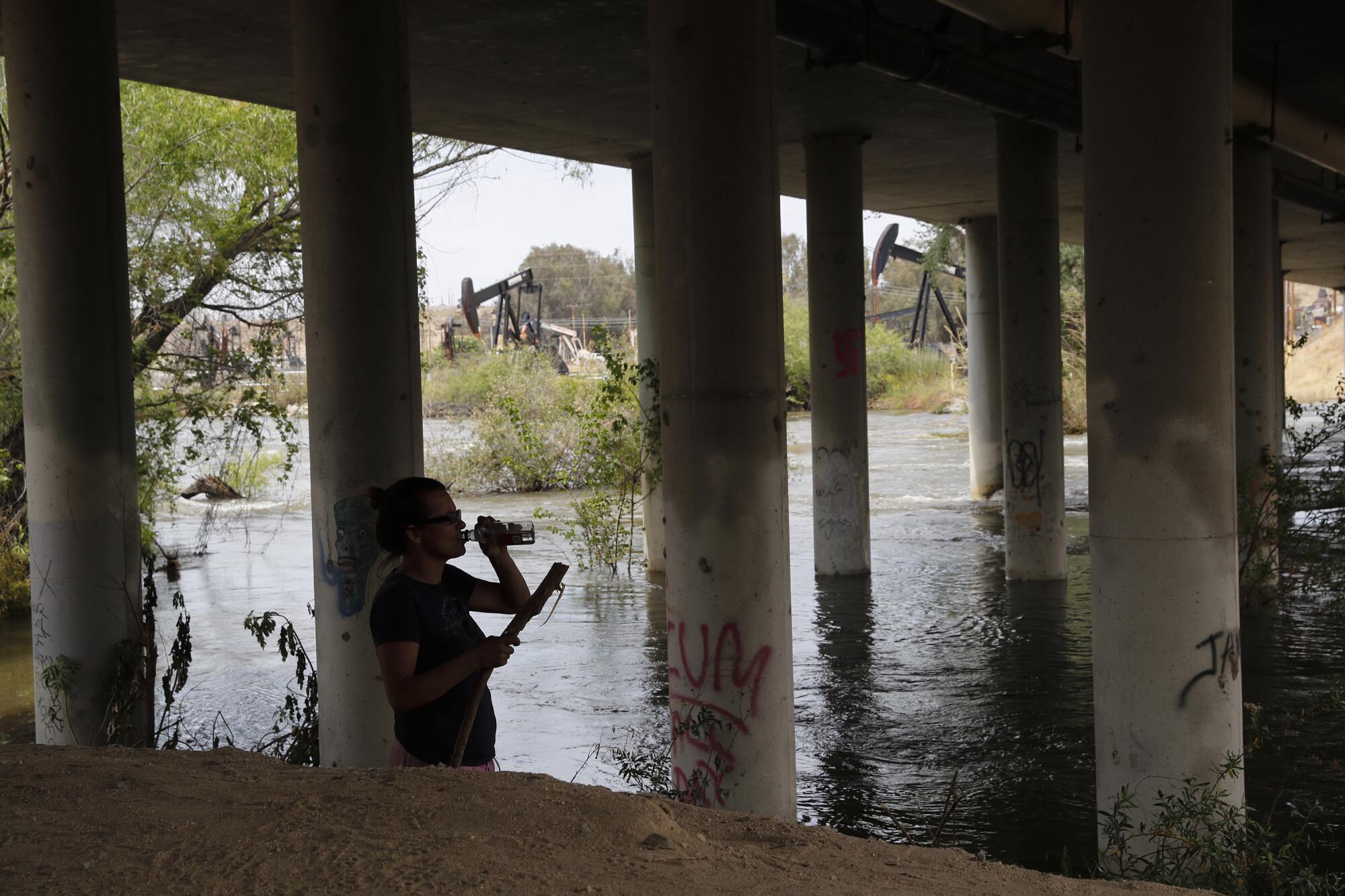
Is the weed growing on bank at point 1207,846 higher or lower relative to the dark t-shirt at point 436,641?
lower

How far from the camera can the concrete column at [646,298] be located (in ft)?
48.2

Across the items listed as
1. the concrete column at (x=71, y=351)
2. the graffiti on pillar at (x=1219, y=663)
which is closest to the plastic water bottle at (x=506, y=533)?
the graffiti on pillar at (x=1219, y=663)

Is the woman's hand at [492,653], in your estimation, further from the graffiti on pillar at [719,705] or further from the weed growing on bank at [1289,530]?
the weed growing on bank at [1289,530]

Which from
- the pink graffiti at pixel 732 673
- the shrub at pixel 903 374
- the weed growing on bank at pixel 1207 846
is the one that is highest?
the shrub at pixel 903 374

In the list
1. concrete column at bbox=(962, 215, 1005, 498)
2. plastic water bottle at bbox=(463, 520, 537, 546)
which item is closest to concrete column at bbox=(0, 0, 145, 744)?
plastic water bottle at bbox=(463, 520, 537, 546)

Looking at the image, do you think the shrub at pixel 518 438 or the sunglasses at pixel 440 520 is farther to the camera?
the shrub at pixel 518 438

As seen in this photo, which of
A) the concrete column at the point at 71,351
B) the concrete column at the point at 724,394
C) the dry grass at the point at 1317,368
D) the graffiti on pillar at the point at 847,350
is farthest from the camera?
the dry grass at the point at 1317,368

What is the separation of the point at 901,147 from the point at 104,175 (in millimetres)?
10074

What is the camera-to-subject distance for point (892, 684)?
992 centimetres

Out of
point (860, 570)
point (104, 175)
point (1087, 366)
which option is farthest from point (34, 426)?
point (860, 570)

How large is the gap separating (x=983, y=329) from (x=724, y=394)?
16.2 metres

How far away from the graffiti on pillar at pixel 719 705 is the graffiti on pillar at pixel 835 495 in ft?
27.5

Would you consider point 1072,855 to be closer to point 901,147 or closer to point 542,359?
point 901,147

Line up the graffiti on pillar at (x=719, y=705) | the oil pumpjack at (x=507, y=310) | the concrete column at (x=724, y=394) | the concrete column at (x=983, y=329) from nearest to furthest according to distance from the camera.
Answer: the concrete column at (x=724, y=394)
the graffiti on pillar at (x=719, y=705)
the concrete column at (x=983, y=329)
the oil pumpjack at (x=507, y=310)
